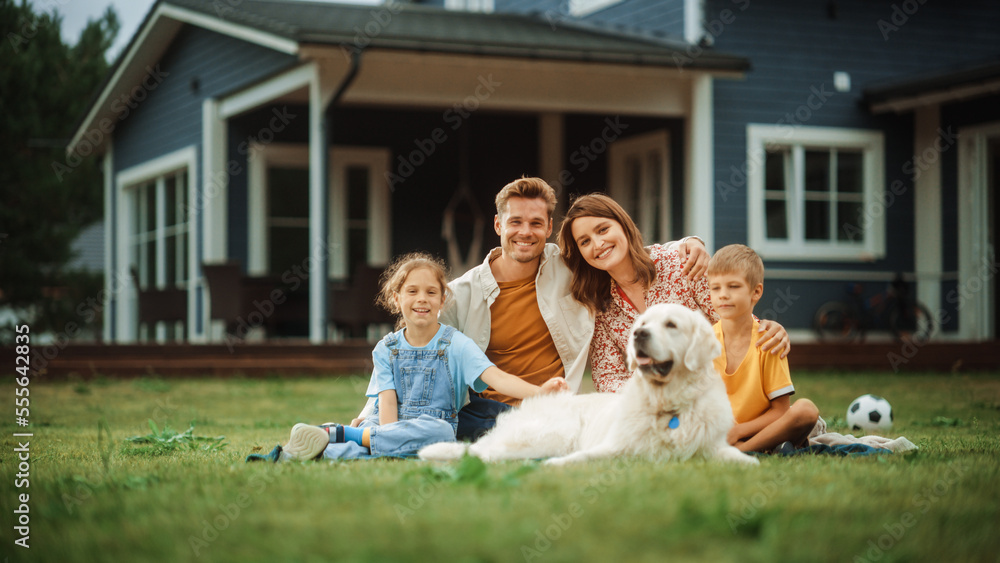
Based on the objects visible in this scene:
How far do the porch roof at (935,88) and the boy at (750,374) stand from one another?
869cm

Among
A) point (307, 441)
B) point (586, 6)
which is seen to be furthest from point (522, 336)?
point (586, 6)

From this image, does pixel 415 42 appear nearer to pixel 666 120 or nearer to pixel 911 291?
pixel 666 120

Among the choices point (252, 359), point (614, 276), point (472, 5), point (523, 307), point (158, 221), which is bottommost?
point (252, 359)

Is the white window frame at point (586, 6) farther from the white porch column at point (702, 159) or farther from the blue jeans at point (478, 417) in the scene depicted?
the blue jeans at point (478, 417)

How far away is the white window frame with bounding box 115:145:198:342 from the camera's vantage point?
45.1 feet

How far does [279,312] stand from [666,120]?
5961mm

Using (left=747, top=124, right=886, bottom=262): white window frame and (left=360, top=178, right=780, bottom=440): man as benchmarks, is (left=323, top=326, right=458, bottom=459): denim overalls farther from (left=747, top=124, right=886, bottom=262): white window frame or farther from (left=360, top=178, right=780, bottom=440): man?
(left=747, top=124, right=886, bottom=262): white window frame

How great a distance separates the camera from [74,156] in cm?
1858

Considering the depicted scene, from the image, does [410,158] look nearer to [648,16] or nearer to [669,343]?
[648,16]

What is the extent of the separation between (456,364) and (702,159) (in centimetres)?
832

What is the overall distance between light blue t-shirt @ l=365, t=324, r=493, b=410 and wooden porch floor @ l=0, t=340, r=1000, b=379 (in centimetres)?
592

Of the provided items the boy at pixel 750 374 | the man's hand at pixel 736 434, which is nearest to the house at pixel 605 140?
the boy at pixel 750 374

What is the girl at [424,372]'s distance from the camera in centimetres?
439

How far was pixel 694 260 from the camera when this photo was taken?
4703mm
